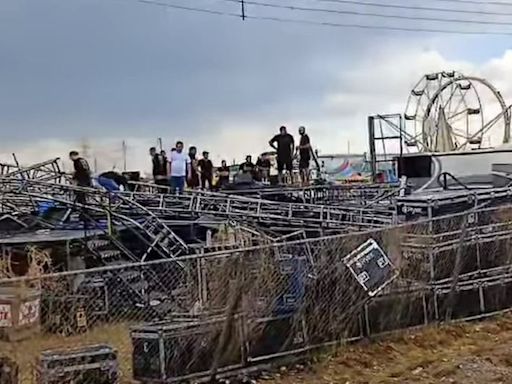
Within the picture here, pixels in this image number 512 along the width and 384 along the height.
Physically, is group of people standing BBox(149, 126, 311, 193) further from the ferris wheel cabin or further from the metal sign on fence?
the metal sign on fence

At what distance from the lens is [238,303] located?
366 inches

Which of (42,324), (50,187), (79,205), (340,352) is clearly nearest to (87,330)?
(42,324)

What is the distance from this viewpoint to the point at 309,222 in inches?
649

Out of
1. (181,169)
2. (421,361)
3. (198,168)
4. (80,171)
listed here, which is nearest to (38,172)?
(80,171)

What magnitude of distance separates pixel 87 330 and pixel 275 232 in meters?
6.70

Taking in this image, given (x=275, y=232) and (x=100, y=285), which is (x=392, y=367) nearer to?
(x=100, y=285)

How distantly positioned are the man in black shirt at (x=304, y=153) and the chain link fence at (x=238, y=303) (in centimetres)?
1142

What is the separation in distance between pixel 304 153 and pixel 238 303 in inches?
593

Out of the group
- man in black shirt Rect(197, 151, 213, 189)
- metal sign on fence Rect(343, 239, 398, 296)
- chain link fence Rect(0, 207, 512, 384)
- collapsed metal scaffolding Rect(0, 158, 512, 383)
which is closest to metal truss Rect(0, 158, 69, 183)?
collapsed metal scaffolding Rect(0, 158, 512, 383)

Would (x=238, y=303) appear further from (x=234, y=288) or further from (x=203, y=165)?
(x=203, y=165)

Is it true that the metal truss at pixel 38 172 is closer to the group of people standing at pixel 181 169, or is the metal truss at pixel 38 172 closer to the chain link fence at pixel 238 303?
the group of people standing at pixel 181 169

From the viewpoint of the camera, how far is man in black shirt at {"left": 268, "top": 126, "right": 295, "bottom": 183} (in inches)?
878

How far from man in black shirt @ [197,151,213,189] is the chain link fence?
38.5 ft

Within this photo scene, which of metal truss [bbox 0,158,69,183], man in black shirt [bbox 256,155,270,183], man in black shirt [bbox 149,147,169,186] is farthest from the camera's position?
man in black shirt [bbox 256,155,270,183]
